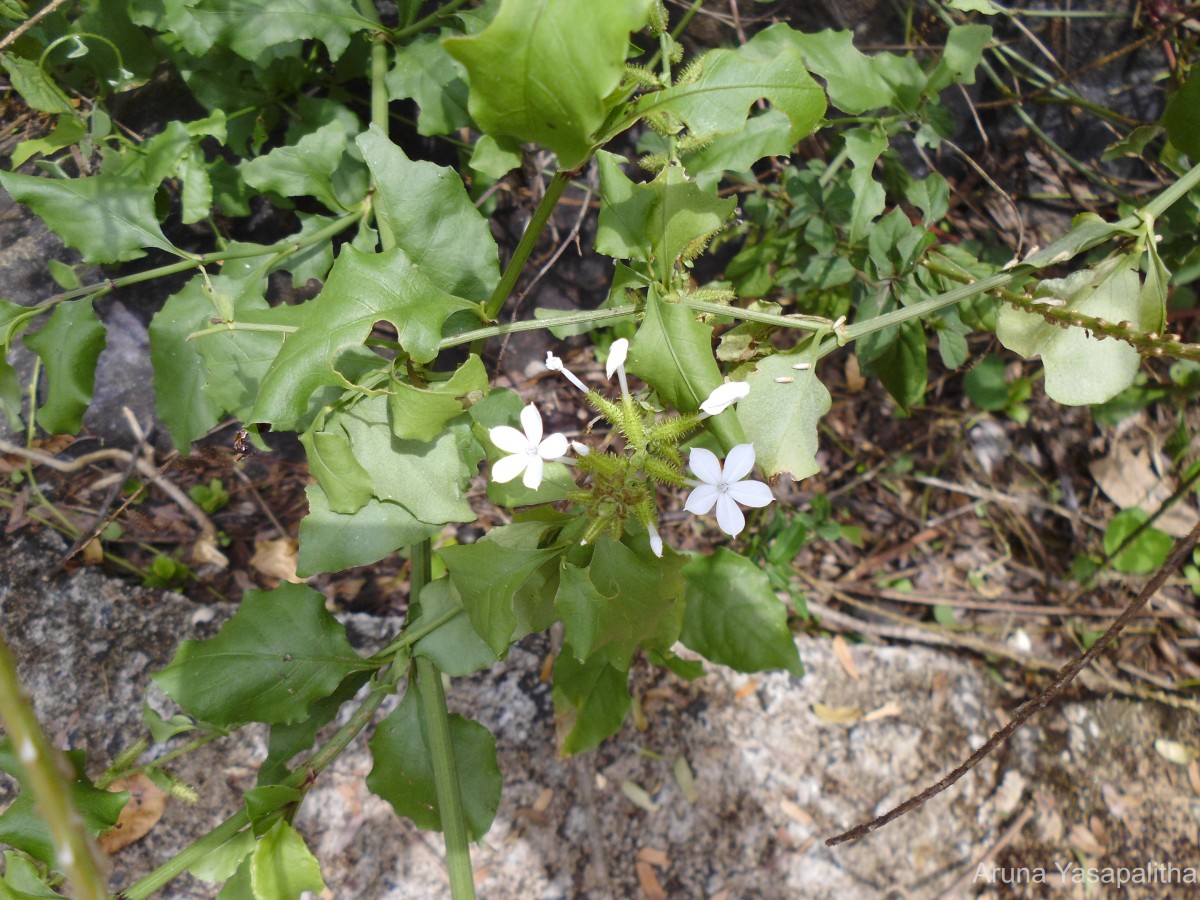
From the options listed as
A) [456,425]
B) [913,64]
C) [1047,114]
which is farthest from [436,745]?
[1047,114]

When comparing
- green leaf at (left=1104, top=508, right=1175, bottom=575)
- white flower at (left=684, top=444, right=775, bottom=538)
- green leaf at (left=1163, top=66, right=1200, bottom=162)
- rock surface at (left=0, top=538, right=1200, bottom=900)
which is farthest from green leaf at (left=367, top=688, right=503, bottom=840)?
green leaf at (left=1104, top=508, right=1175, bottom=575)

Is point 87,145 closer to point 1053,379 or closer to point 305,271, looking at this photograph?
point 305,271

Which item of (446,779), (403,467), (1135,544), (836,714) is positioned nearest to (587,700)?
(446,779)

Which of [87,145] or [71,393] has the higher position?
[87,145]

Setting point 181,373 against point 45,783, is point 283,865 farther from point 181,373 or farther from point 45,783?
point 181,373

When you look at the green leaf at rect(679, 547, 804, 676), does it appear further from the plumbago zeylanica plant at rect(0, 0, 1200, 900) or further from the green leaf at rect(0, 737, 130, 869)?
the green leaf at rect(0, 737, 130, 869)

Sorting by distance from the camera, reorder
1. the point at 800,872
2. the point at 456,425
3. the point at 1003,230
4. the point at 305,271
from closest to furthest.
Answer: the point at 456,425 → the point at 305,271 → the point at 800,872 → the point at 1003,230
